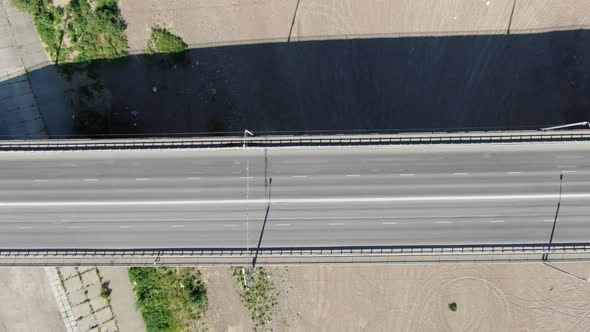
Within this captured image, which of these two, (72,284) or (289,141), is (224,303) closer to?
(72,284)

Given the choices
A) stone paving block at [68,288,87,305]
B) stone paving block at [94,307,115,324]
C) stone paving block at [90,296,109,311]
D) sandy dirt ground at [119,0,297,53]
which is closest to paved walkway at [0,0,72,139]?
sandy dirt ground at [119,0,297,53]

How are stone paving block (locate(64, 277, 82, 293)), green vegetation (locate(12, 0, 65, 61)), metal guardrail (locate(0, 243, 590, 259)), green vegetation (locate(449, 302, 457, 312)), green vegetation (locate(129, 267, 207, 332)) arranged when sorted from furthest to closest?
stone paving block (locate(64, 277, 82, 293))
green vegetation (locate(129, 267, 207, 332))
green vegetation (locate(12, 0, 65, 61))
green vegetation (locate(449, 302, 457, 312))
metal guardrail (locate(0, 243, 590, 259))

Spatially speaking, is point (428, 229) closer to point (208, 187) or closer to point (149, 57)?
point (208, 187)

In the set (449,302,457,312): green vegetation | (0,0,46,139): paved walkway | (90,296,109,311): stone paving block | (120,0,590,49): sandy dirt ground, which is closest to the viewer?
(120,0,590,49): sandy dirt ground

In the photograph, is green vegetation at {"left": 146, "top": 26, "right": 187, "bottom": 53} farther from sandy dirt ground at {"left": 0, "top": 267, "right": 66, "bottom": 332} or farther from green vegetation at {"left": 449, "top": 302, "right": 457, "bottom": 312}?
green vegetation at {"left": 449, "top": 302, "right": 457, "bottom": 312}

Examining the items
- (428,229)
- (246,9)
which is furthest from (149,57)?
(428,229)

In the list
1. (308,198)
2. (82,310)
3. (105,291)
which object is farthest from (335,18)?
(82,310)

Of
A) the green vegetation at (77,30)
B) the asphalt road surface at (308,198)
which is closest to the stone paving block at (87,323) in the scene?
the asphalt road surface at (308,198)
